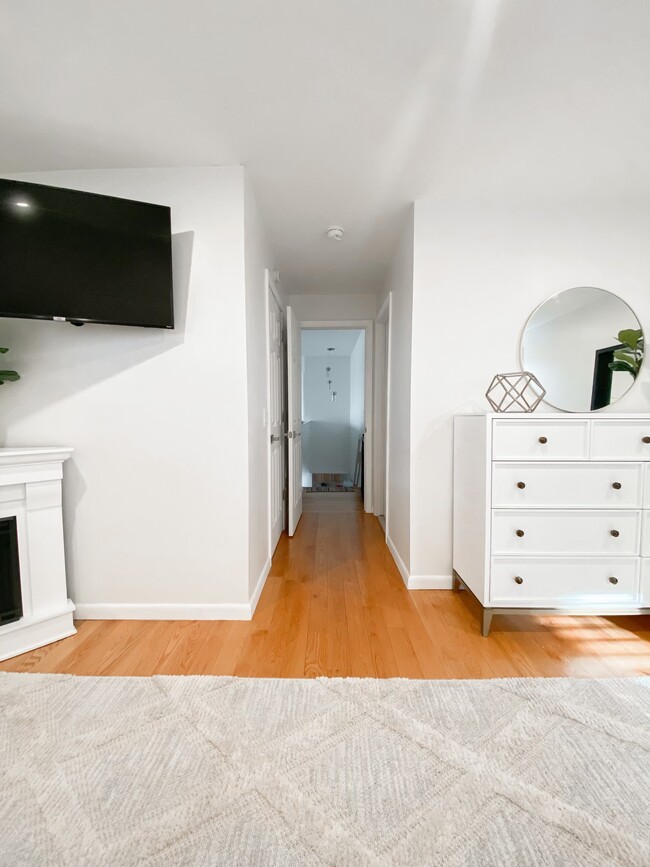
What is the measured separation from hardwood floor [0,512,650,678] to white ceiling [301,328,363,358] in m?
4.09

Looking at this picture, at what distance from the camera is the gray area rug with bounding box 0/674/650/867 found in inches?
34.9


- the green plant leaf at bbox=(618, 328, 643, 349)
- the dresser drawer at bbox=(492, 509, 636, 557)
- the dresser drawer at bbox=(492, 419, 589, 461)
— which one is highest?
the green plant leaf at bbox=(618, 328, 643, 349)

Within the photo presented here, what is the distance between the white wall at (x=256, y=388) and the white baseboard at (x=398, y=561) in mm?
896

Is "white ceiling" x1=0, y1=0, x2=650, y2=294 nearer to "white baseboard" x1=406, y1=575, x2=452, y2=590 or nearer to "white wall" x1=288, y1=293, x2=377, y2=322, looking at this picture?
"white wall" x1=288, y1=293, x2=377, y2=322

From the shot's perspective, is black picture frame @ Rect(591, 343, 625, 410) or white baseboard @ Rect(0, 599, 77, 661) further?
black picture frame @ Rect(591, 343, 625, 410)

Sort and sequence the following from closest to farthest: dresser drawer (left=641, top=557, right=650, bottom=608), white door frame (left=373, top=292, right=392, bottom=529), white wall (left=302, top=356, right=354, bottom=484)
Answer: dresser drawer (left=641, top=557, right=650, bottom=608) → white door frame (left=373, top=292, right=392, bottom=529) → white wall (left=302, top=356, right=354, bottom=484)

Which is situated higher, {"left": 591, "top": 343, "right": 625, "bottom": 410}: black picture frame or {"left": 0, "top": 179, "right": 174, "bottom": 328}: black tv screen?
{"left": 0, "top": 179, "right": 174, "bottom": 328}: black tv screen

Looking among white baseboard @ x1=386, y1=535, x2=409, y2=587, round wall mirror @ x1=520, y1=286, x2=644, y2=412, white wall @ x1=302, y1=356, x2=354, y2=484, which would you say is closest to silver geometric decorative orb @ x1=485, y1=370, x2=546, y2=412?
round wall mirror @ x1=520, y1=286, x2=644, y2=412

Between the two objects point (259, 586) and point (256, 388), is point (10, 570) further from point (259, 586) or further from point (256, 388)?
point (256, 388)

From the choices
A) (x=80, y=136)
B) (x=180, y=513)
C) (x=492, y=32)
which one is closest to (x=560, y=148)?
(x=492, y=32)

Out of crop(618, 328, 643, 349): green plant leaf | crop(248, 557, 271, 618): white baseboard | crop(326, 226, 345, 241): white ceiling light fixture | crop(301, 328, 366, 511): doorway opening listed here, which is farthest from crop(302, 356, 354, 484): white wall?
crop(618, 328, 643, 349): green plant leaf

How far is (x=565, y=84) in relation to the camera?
1424 millimetres

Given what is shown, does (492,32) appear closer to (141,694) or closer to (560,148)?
(560,148)

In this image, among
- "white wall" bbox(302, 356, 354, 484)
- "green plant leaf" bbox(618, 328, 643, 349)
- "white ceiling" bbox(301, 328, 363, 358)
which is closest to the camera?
"green plant leaf" bbox(618, 328, 643, 349)
